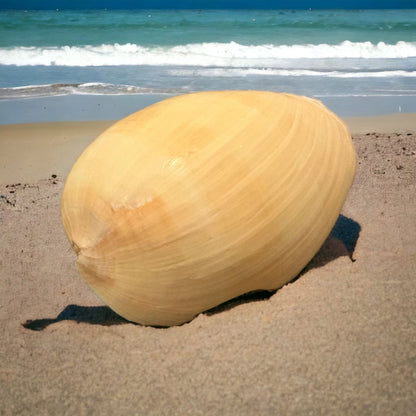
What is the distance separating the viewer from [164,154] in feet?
6.05

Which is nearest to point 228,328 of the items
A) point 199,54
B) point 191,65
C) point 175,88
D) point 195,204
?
point 195,204

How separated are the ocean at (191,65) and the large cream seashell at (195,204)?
198 inches

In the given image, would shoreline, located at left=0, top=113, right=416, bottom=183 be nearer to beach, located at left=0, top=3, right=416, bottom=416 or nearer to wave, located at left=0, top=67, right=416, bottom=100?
beach, located at left=0, top=3, right=416, bottom=416

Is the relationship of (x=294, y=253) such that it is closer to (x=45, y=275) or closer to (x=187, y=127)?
(x=187, y=127)

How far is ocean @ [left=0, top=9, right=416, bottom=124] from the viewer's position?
753cm

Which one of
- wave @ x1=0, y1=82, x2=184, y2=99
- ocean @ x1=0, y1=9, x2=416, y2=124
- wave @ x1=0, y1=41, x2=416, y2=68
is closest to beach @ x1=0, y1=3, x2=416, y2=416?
ocean @ x1=0, y1=9, x2=416, y2=124

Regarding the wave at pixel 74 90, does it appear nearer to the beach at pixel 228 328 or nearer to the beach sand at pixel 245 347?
the beach at pixel 228 328

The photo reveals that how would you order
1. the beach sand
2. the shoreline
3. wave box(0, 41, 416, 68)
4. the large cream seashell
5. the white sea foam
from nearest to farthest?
the beach sand → the large cream seashell → the shoreline → the white sea foam → wave box(0, 41, 416, 68)

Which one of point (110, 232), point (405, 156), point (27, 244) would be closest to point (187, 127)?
point (110, 232)

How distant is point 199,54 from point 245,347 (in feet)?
42.2

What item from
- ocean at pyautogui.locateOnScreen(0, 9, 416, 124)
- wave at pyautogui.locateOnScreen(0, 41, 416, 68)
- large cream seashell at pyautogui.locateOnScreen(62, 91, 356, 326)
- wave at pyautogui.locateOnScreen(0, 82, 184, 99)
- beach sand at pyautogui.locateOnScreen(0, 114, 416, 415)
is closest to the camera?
beach sand at pyautogui.locateOnScreen(0, 114, 416, 415)

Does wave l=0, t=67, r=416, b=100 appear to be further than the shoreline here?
Yes

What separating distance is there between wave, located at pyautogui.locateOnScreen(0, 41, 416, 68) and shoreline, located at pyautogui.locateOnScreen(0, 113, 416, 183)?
5.91 metres

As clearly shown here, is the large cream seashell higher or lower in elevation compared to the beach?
higher
